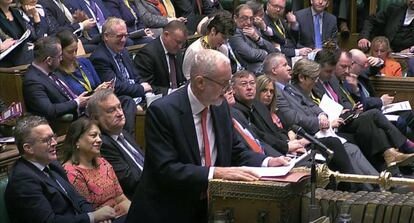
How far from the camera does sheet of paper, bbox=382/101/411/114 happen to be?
7.21m

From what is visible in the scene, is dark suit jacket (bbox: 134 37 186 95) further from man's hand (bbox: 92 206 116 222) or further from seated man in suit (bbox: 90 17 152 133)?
man's hand (bbox: 92 206 116 222)

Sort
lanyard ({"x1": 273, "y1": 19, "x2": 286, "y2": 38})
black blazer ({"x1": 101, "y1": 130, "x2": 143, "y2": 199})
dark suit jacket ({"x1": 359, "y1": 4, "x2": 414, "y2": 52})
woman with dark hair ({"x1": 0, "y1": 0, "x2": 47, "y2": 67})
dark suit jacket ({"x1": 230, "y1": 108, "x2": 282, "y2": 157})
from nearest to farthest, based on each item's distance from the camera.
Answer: black blazer ({"x1": 101, "y1": 130, "x2": 143, "y2": 199})
dark suit jacket ({"x1": 230, "y1": 108, "x2": 282, "y2": 157})
woman with dark hair ({"x1": 0, "y1": 0, "x2": 47, "y2": 67})
lanyard ({"x1": 273, "y1": 19, "x2": 286, "y2": 38})
dark suit jacket ({"x1": 359, "y1": 4, "x2": 414, "y2": 52})

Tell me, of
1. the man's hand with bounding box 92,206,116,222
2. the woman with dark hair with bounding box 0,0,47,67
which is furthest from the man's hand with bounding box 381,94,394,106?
the man's hand with bounding box 92,206,116,222

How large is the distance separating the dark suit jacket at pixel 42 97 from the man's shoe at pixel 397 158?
2.38m

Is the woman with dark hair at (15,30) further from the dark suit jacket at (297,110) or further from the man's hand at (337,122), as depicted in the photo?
the man's hand at (337,122)

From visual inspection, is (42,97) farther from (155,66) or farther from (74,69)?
(155,66)

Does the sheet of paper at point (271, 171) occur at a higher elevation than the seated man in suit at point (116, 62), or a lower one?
higher

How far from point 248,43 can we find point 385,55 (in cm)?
136

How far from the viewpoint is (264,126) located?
5.85 metres

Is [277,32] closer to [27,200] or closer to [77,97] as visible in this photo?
[77,97]

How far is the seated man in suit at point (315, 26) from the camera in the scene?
8.88 meters

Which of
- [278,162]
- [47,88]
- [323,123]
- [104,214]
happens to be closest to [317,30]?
[323,123]

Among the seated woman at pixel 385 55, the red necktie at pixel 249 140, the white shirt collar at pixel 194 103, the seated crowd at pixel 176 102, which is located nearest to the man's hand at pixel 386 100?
the seated crowd at pixel 176 102

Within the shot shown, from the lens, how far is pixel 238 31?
7.59 metres
